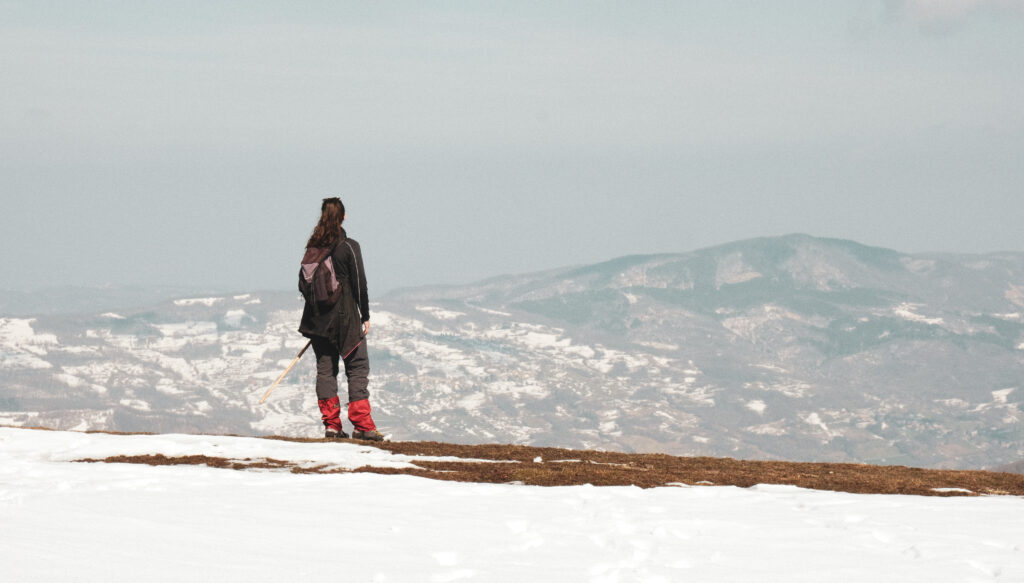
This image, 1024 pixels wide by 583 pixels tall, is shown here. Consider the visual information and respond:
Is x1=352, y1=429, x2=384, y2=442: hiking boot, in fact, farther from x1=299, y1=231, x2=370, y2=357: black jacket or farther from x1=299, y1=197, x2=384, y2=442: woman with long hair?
x1=299, y1=231, x2=370, y2=357: black jacket

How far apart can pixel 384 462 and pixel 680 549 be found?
23.4ft

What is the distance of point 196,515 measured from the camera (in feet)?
33.0

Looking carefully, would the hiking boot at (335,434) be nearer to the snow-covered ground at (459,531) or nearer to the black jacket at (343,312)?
the black jacket at (343,312)

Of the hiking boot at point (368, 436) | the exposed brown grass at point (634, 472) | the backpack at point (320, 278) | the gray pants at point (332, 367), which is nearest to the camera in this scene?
the exposed brown grass at point (634, 472)

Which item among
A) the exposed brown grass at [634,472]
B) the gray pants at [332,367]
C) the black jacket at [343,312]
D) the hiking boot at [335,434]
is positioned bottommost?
the exposed brown grass at [634,472]

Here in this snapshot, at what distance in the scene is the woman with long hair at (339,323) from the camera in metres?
19.0

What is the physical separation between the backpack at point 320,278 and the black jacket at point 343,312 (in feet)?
0.41

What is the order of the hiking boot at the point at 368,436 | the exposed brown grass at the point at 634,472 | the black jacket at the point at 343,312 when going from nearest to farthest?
the exposed brown grass at the point at 634,472 < the hiking boot at the point at 368,436 < the black jacket at the point at 343,312

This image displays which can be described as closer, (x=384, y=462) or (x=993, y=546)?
(x=993, y=546)

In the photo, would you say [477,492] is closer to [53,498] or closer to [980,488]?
[53,498]

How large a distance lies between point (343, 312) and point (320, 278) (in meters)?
0.81

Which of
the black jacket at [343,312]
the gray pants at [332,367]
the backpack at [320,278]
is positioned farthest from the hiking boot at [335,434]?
the backpack at [320,278]

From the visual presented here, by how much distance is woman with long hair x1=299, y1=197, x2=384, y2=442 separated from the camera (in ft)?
62.3

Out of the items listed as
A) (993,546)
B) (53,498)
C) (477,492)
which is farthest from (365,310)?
(993,546)
